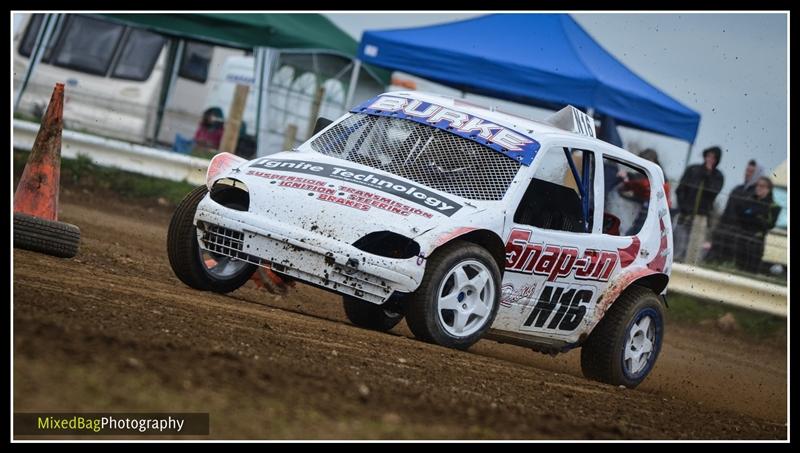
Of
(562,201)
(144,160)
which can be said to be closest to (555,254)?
(562,201)

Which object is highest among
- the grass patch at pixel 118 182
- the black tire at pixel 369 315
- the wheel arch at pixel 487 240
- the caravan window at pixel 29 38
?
the caravan window at pixel 29 38

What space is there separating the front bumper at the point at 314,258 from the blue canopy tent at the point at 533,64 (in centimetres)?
893

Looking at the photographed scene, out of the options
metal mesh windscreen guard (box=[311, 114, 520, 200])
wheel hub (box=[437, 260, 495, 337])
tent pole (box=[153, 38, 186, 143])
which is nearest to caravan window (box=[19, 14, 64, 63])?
tent pole (box=[153, 38, 186, 143])

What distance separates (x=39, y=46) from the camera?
18609mm

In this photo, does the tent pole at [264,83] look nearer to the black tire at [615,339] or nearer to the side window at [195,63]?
the side window at [195,63]

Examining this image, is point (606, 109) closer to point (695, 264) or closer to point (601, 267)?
point (695, 264)

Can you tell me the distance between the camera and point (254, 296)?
9023 millimetres

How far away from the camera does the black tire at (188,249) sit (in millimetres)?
7434

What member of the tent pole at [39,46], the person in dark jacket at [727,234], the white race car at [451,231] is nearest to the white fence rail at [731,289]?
the person in dark jacket at [727,234]

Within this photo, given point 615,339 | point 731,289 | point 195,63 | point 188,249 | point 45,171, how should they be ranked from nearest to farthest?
point 188,249 → point 615,339 → point 45,171 → point 731,289 → point 195,63

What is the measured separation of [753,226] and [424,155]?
7.57 m

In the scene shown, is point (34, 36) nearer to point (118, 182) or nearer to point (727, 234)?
point (118, 182)

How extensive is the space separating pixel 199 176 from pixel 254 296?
6101 mm
